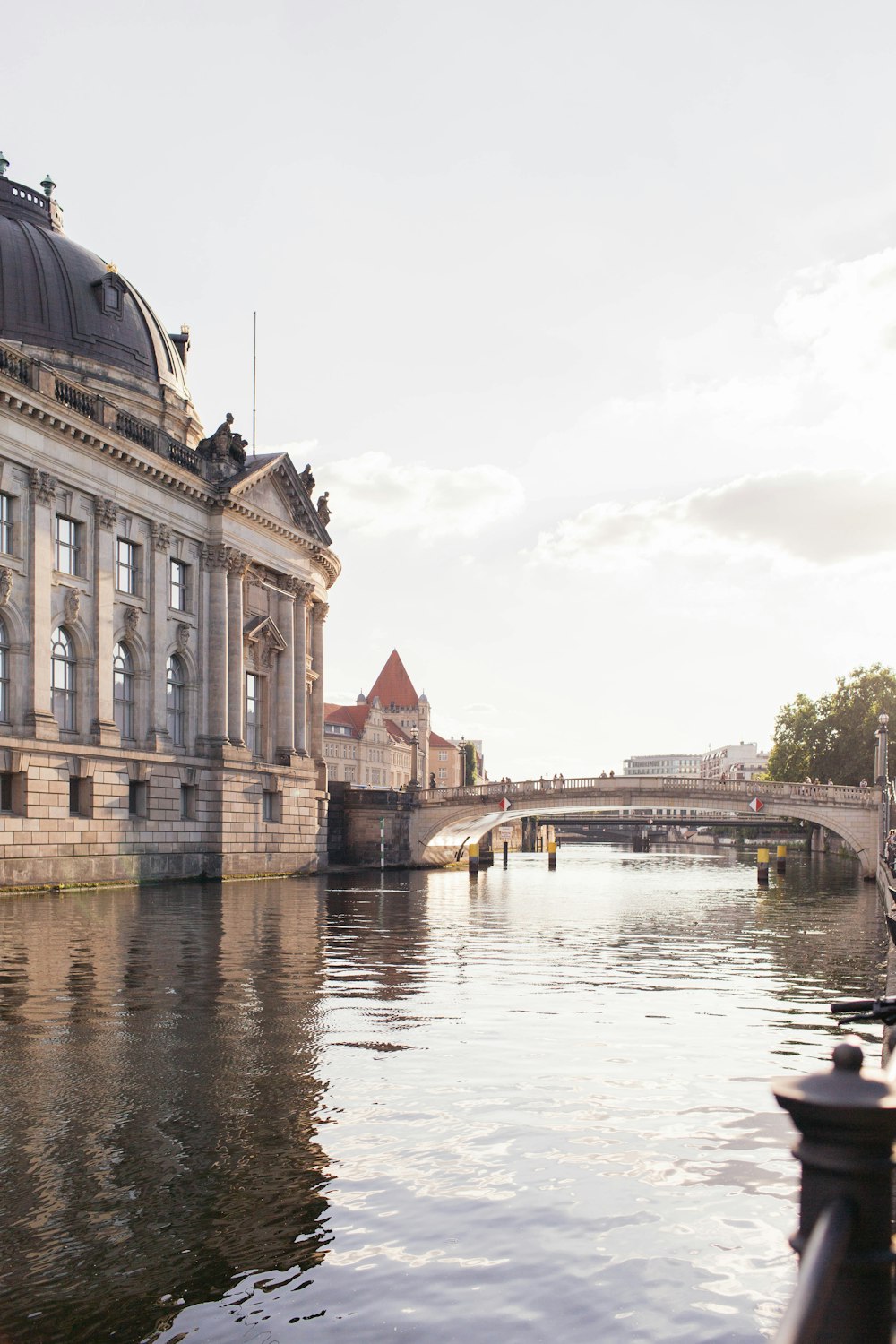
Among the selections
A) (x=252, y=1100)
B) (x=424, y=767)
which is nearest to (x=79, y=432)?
(x=252, y=1100)

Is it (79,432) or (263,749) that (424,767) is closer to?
(263,749)

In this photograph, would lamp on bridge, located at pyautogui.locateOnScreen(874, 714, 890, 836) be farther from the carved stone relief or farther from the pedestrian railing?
the pedestrian railing

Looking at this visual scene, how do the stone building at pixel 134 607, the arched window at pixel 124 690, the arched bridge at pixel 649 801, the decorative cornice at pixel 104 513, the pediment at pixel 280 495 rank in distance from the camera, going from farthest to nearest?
the arched bridge at pixel 649 801 → the pediment at pixel 280 495 → the arched window at pixel 124 690 → the decorative cornice at pixel 104 513 → the stone building at pixel 134 607

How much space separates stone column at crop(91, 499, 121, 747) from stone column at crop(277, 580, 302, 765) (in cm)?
1400

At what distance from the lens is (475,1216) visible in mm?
7035

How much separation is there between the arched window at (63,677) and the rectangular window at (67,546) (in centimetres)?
218

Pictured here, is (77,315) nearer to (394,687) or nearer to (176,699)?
(176,699)

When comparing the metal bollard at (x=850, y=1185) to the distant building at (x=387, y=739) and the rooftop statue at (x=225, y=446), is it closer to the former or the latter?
the rooftop statue at (x=225, y=446)

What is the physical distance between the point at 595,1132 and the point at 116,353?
182ft

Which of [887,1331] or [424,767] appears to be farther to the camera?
[424,767]

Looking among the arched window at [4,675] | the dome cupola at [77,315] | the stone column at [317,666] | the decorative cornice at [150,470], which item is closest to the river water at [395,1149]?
the arched window at [4,675]

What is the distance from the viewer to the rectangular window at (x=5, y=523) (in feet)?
130

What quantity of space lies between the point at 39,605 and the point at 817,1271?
40803 mm

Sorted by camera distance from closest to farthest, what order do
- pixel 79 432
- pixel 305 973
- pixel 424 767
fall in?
1. pixel 305 973
2. pixel 79 432
3. pixel 424 767
